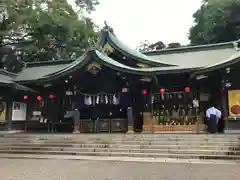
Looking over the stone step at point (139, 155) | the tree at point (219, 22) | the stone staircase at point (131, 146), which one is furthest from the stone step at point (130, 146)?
the tree at point (219, 22)

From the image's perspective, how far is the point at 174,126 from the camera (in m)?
14.1

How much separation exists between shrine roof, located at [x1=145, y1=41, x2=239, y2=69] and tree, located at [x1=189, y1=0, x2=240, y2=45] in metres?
14.8

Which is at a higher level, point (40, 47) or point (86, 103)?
point (40, 47)

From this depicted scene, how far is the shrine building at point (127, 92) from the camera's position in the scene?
13.9 meters

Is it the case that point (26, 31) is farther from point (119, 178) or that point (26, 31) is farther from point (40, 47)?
point (119, 178)

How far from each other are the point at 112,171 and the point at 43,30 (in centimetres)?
2155

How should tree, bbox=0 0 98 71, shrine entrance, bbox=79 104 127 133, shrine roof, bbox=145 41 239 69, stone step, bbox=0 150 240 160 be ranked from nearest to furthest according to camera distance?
stone step, bbox=0 150 240 160
shrine entrance, bbox=79 104 127 133
shrine roof, bbox=145 41 239 69
tree, bbox=0 0 98 71

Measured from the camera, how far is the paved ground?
677 centimetres

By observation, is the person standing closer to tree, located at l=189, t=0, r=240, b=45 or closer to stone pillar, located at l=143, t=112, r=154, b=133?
stone pillar, located at l=143, t=112, r=154, b=133

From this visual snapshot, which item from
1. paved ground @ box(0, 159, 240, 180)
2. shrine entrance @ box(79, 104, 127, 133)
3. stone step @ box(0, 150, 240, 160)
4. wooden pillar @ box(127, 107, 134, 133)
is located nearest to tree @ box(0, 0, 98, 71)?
shrine entrance @ box(79, 104, 127, 133)

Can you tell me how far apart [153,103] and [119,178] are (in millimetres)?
9256

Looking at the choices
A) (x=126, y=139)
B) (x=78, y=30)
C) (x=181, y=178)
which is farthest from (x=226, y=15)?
(x=181, y=178)

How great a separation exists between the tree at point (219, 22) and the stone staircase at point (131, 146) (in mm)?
24248

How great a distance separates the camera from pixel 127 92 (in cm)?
1547
